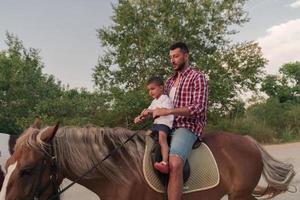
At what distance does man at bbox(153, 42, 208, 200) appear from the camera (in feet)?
13.1

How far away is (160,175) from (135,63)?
20.4m

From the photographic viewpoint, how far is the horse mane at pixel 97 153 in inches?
153

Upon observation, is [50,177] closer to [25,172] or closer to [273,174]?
[25,172]

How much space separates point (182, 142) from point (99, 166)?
820 millimetres

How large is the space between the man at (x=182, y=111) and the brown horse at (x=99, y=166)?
276mm

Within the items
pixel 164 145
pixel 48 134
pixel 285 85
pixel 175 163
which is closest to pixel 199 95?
pixel 164 145

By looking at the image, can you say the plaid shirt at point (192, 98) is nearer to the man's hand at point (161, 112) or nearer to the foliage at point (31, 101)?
the man's hand at point (161, 112)

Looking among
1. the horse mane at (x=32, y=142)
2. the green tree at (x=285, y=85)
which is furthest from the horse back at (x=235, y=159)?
the green tree at (x=285, y=85)

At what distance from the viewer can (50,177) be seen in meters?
Answer: 3.71

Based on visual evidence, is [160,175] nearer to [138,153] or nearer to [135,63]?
[138,153]

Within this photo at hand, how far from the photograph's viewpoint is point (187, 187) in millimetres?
4219

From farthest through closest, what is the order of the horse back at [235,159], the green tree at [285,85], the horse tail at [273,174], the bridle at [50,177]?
the green tree at [285,85] < the horse tail at [273,174] < the horse back at [235,159] < the bridle at [50,177]

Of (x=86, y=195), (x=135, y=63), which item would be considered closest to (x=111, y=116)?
(x=135, y=63)

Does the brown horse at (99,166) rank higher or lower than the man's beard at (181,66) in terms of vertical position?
lower
